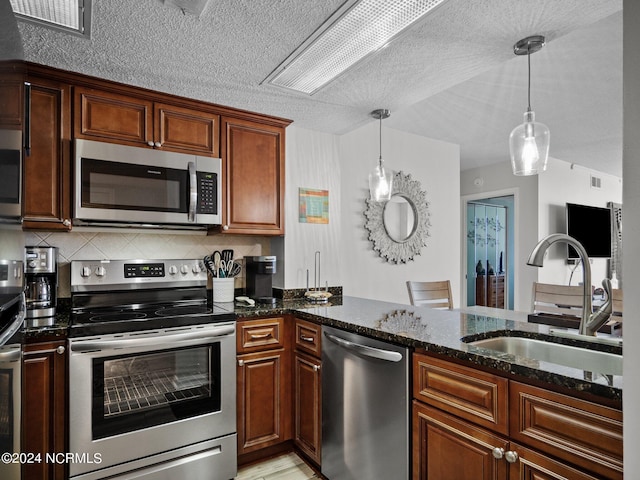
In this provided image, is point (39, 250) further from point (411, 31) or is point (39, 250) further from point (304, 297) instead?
point (411, 31)

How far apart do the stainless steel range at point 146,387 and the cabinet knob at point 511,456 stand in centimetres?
141

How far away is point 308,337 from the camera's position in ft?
7.38

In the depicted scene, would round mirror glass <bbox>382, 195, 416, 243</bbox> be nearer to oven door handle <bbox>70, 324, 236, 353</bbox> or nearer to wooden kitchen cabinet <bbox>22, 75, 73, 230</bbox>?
oven door handle <bbox>70, 324, 236, 353</bbox>

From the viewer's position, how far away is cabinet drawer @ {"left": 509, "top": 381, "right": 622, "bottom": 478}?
1007 millimetres

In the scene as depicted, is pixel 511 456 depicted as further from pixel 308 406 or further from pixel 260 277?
pixel 260 277

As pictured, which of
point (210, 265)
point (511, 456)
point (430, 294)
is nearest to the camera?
point (511, 456)

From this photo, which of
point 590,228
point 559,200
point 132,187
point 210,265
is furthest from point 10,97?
point 590,228

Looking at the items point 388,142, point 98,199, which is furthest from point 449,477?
point 388,142

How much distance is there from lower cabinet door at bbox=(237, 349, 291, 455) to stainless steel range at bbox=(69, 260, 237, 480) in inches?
3.4

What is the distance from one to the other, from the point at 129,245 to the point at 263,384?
125 cm

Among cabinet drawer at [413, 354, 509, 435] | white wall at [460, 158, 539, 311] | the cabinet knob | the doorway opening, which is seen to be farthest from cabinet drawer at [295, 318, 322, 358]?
the doorway opening

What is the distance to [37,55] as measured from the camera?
1.87 metres

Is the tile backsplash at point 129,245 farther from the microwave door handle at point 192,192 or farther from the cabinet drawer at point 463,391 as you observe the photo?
the cabinet drawer at point 463,391

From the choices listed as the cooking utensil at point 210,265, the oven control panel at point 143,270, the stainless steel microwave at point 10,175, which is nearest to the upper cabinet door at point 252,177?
the cooking utensil at point 210,265
